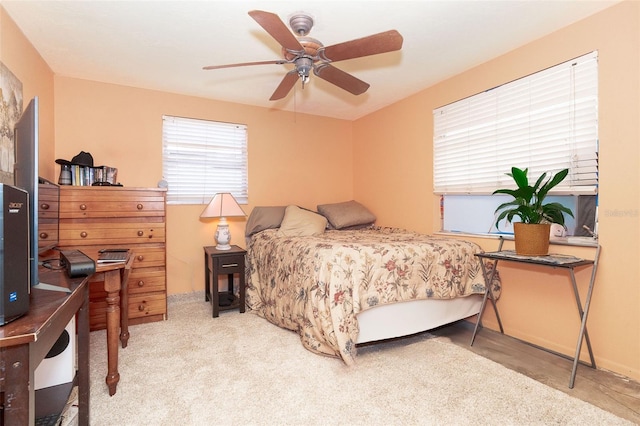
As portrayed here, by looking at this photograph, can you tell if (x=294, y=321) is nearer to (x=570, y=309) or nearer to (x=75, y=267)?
(x=75, y=267)

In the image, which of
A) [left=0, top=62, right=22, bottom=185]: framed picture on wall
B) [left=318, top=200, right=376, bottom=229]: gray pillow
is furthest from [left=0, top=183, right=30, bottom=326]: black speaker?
[left=318, top=200, right=376, bottom=229]: gray pillow

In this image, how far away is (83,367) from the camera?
1427 millimetres

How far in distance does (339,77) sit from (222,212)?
1857 millimetres

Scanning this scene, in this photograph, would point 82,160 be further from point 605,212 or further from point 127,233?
point 605,212

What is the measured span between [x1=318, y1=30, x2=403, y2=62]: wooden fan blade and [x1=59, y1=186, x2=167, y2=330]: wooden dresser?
2.00 m

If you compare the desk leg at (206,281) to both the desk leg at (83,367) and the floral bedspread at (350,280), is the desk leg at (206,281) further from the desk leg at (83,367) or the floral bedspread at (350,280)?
the desk leg at (83,367)

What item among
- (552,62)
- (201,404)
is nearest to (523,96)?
(552,62)

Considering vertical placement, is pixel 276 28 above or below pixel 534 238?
above

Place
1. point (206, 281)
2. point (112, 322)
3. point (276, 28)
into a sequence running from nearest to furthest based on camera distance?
point (276, 28)
point (112, 322)
point (206, 281)

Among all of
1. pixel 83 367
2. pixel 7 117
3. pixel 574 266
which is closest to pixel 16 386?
pixel 83 367

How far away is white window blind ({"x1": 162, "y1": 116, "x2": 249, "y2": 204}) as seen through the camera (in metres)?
3.51

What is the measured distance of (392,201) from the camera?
3.87 m

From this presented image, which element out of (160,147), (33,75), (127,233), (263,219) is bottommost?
(127,233)

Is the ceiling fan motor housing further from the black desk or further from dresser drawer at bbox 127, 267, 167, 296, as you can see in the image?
dresser drawer at bbox 127, 267, 167, 296
